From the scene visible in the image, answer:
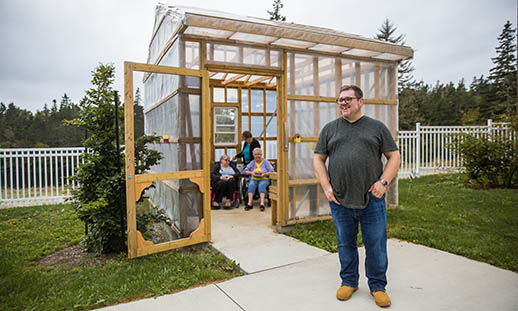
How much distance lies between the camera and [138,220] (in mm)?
4125

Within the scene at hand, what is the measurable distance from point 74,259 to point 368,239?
342cm

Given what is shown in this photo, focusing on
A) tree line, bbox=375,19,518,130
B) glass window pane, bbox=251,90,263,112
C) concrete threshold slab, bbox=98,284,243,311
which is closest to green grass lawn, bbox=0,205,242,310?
concrete threshold slab, bbox=98,284,243,311

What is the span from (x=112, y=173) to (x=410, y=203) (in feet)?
19.1

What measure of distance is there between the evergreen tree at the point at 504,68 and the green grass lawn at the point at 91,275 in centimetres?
3111

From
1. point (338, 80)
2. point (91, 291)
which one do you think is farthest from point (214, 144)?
point (91, 291)

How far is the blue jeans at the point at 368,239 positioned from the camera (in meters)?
2.69

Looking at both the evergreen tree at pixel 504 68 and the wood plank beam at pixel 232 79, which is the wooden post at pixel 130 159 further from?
the evergreen tree at pixel 504 68

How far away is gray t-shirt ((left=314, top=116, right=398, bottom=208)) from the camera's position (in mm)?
2631

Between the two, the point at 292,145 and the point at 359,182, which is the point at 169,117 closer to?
the point at 292,145

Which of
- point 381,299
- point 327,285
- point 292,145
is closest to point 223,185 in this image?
point 292,145

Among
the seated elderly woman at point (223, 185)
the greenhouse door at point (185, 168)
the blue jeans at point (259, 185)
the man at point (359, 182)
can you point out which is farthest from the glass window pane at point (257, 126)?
the man at point (359, 182)

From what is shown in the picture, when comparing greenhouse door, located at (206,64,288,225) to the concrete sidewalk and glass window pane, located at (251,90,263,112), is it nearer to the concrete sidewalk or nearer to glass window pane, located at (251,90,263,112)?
glass window pane, located at (251,90,263,112)

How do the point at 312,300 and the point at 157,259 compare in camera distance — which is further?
the point at 157,259

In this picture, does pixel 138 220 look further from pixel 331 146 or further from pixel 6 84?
pixel 6 84
